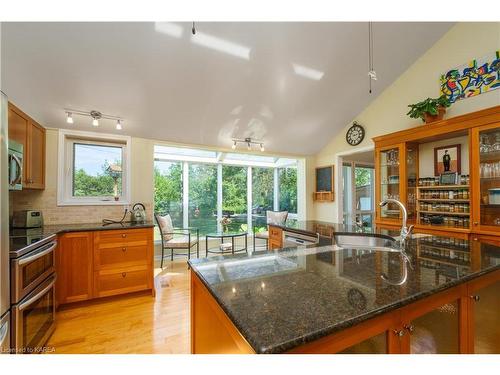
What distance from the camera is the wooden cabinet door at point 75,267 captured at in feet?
7.45

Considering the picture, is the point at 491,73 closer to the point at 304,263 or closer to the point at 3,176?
the point at 304,263

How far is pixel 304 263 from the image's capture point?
1.21 m

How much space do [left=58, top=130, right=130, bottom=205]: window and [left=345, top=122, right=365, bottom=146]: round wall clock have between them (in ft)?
11.7

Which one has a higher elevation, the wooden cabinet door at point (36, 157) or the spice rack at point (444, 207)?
the wooden cabinet door at point (36, 157)

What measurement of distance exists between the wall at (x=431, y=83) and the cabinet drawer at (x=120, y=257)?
3.60 m

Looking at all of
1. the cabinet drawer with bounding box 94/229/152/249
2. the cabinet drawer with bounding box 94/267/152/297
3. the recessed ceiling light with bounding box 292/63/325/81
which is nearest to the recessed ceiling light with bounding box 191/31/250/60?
the recessed ceiling light with bounding box 292/63/325/81

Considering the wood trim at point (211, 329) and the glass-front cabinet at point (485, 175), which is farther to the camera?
the glass-front cabinet at point (485, 175)

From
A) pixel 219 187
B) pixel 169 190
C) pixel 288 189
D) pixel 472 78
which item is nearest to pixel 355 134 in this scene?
pixel 472 78

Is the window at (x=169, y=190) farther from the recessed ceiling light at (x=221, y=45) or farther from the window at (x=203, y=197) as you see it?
the recessed ceiling light at (x=221, y=45)

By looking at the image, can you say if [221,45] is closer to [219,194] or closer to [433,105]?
[433,105]

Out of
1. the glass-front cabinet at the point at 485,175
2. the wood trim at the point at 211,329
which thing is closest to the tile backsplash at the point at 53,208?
the wood trim at the point at 211,329

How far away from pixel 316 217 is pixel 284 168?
1392 mm

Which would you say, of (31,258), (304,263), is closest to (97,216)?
(31,258)

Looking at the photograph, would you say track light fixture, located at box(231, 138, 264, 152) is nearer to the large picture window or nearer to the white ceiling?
the white ceiling
